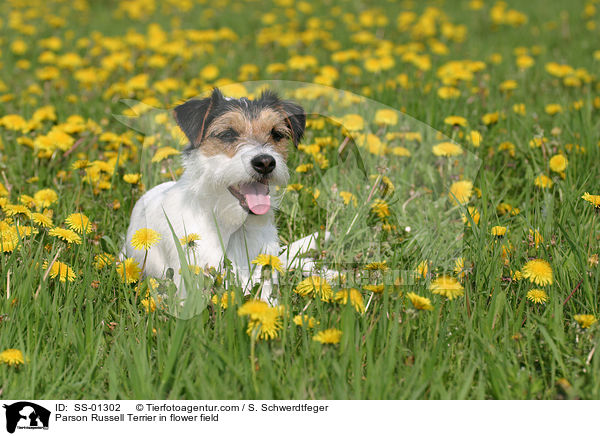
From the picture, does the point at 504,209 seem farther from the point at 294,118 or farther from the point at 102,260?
the point at 102,260

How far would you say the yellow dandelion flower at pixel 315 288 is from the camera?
3.21 meters

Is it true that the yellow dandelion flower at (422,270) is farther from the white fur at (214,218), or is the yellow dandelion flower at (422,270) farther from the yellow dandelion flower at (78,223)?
the yellow dandelion flower at (78,223)

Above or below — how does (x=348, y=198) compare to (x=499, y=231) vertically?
above

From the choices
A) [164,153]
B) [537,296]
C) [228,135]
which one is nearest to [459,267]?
[537,296]

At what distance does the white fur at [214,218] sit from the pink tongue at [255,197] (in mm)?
62

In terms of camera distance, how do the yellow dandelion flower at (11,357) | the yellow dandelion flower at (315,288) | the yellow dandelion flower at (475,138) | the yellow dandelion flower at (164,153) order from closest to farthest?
the yellow dandelion flower at (11,357), the yellow dandelion flower at (315,288), the yellow dandelion flower at (164,153), the yellow dandelion flower at (475,138)

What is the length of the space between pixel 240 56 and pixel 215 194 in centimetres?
541

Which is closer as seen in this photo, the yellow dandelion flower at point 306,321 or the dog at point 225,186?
the yellow dandelion flower at point 306,321

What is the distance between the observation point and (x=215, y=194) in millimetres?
3635

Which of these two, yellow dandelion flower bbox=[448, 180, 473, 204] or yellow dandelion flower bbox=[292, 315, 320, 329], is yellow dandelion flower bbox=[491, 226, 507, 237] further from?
yellow dandelion flower bbox=[292, 315, 320, 329]

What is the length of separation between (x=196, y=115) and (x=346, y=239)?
127cm

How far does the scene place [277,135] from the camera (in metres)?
3.81

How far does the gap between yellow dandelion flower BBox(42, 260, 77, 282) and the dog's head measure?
2.89 feet
